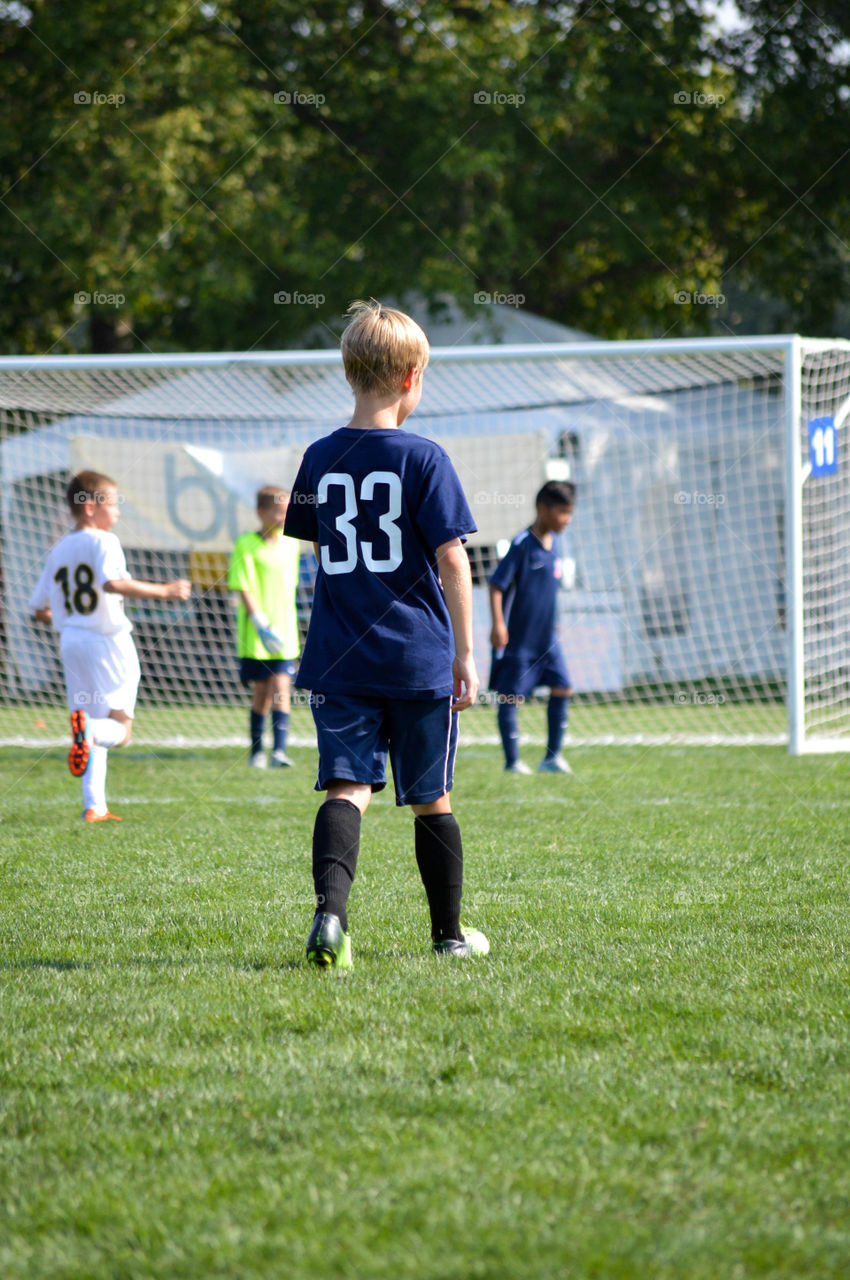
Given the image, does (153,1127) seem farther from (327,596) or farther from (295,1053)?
(327,596)

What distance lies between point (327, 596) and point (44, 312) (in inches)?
650

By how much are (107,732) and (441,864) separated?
310cm

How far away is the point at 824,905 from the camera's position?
13.4ft

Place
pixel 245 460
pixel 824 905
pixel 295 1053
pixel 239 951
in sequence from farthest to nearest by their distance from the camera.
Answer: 1. pixel 245 460
2. pixel 824 905
3. pixel 239 951
4. pixel 295 1053

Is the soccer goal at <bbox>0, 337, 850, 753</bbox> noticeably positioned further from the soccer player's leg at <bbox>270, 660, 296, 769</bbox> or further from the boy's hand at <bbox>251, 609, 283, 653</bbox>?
the boy's hand at <bbox>251, 609, 283, 653</bbox>

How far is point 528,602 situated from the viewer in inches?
319

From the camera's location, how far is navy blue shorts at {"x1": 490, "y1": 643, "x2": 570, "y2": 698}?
800cm

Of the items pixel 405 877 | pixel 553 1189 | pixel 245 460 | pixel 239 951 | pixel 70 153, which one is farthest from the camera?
pixel 70 153

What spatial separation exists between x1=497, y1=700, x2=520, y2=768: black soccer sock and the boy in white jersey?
253 centimetres

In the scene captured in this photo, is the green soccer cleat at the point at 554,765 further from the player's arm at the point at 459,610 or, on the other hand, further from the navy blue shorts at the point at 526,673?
the player's arm at the point at 459,610

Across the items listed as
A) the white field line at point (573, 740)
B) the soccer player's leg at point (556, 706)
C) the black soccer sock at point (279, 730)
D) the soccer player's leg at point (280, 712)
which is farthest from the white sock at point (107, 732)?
the white field line at point (573, 740)

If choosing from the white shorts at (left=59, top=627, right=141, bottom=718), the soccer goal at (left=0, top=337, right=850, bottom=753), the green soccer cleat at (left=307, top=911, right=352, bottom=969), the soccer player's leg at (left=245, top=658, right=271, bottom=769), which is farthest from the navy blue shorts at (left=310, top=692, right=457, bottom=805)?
the soccer goal at (left=0, top=337, right=850, bottom=753)

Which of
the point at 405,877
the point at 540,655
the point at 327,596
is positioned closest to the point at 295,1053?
the point at 327,596

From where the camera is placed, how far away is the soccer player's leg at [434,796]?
334 cm
